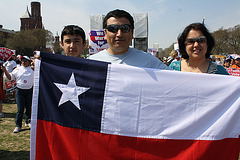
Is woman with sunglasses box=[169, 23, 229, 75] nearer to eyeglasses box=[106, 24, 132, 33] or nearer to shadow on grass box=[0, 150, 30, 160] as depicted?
eyeglasses box=[106, 24, 132, 33]

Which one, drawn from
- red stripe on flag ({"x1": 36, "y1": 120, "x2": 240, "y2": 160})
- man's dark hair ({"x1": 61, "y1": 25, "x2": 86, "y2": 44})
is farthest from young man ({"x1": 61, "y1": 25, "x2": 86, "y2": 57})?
red stripe on flag ({"x1": 36, "y1": 120, "x2": 240, "y2": 160})

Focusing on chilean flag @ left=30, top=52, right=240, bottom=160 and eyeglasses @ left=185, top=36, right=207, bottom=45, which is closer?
chilean flag @ left=30, top=52, right=240, bottom=160

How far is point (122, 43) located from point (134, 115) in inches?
29.9

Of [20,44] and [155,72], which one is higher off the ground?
[20,44]

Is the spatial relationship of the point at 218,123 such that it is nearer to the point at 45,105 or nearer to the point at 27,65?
the point at 45,105

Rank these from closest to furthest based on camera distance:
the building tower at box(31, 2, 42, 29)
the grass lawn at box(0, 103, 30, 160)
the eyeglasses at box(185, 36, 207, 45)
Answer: the eyeglasses at box(185, 36, 207, 45) → the grass lawn at box(0, 103, 30, 160) → the building tower at box(31, 2, 42, 29)

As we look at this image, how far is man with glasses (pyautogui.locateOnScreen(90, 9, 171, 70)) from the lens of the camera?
201cm

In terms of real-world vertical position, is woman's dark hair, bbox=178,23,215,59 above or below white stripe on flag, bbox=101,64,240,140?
above

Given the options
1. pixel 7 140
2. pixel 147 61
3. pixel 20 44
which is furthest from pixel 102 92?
pixel 20 44

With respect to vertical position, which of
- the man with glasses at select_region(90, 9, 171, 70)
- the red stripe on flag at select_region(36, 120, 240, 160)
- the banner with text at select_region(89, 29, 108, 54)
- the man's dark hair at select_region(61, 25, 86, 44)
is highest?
the banner with text at select_region(89, 29, 108, 54)

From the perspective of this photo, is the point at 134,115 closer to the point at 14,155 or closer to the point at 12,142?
the point at 14,155

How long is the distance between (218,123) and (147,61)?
3.18 ft

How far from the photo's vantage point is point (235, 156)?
1.96 metres

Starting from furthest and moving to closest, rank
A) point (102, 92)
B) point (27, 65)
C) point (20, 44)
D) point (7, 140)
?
1. point (20, 44)
2. point (27, 65)
3. point (7, 140)
4. point (102, 92)
